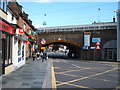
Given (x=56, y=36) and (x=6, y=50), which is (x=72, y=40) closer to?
(x=56, y=36)

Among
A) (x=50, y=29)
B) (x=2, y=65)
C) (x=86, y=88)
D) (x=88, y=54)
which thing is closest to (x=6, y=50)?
(x=2, y=65)

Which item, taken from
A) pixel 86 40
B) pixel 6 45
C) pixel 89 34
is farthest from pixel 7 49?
pixel 89 34

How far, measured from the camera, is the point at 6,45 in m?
11.5

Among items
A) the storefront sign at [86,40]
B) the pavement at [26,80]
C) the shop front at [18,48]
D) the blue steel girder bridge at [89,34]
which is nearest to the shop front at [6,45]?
the pavement at [26,80]

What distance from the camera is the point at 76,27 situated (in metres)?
33.7

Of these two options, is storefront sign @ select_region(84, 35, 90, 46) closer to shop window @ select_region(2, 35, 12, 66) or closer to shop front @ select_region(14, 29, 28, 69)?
shop front @ select_region(14, 29, 28, 69)

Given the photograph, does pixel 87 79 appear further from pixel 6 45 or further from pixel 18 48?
pixel 18 48

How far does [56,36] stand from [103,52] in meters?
11.1

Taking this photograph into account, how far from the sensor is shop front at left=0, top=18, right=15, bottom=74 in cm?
958

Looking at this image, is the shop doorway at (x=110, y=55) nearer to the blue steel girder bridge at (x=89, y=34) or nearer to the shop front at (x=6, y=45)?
the blue steel girder bridge at (x=89, y=34)

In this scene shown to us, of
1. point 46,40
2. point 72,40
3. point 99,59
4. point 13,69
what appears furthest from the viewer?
point 46,40

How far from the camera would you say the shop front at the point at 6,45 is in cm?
958

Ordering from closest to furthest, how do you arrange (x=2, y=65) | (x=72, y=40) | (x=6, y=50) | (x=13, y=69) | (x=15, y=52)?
(x=2, y=65), (x=6, y=50), (x=13, y=69), (x=15, y=52), (x=72, y=40)

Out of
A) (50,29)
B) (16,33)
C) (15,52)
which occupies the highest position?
(50,29)
